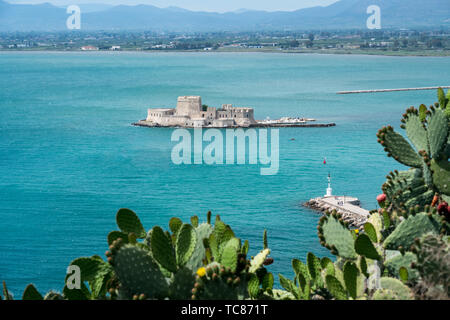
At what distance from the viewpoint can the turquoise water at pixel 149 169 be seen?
23250mm

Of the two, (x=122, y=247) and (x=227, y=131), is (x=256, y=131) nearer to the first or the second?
(x=227, y=131)

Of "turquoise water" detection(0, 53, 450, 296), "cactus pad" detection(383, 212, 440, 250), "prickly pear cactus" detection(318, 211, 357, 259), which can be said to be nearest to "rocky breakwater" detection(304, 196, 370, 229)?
"turquoise water" detection(0, 53, 450, 296)

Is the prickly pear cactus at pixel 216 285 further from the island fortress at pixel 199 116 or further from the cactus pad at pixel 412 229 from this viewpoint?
the island fortress at pixel 199 116

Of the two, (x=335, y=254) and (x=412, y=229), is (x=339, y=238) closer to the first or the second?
(x=335, y=254)

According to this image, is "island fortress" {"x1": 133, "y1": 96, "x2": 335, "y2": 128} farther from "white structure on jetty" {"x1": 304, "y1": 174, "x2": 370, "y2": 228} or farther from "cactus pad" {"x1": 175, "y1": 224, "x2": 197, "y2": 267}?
"cactus pad" {"x1": 175, "y1": 224, "x2": 197, "y2": 267}

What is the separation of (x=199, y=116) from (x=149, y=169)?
45.3 ft

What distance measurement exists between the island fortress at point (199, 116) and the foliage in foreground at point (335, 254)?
43.7m

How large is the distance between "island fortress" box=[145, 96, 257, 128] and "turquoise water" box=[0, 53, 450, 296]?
5.08 feet

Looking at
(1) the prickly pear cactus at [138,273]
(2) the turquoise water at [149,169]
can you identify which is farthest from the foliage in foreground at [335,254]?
(2) the turquoise water at [149,169]

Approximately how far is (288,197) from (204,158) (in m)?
10.3

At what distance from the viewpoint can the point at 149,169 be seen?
118ft

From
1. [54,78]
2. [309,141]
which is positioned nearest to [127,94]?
[54,78]

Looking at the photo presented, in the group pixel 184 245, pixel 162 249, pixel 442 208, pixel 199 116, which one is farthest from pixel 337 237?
pixel 199 116
